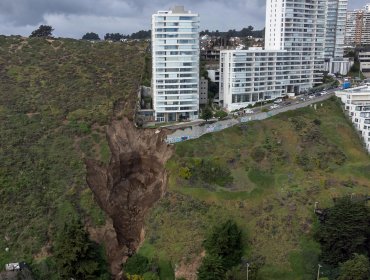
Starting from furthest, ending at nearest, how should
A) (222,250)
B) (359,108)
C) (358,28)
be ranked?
(358,28)
(359,108)
(222,250)

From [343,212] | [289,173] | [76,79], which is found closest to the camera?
[343,212]

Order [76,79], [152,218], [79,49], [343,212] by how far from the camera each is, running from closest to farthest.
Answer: [343,212] < [152,218] < [76,79] < [79,49]

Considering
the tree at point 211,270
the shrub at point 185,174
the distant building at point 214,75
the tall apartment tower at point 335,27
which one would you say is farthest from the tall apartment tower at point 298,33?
the tree at point 211,270

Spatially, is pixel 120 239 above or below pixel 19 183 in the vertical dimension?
below

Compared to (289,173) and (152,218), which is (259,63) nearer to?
(289,173)

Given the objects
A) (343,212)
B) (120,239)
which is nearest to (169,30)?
(120,239)

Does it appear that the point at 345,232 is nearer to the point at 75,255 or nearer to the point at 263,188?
the point at 263,188

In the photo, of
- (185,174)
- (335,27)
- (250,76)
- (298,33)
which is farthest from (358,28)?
(185,174)
